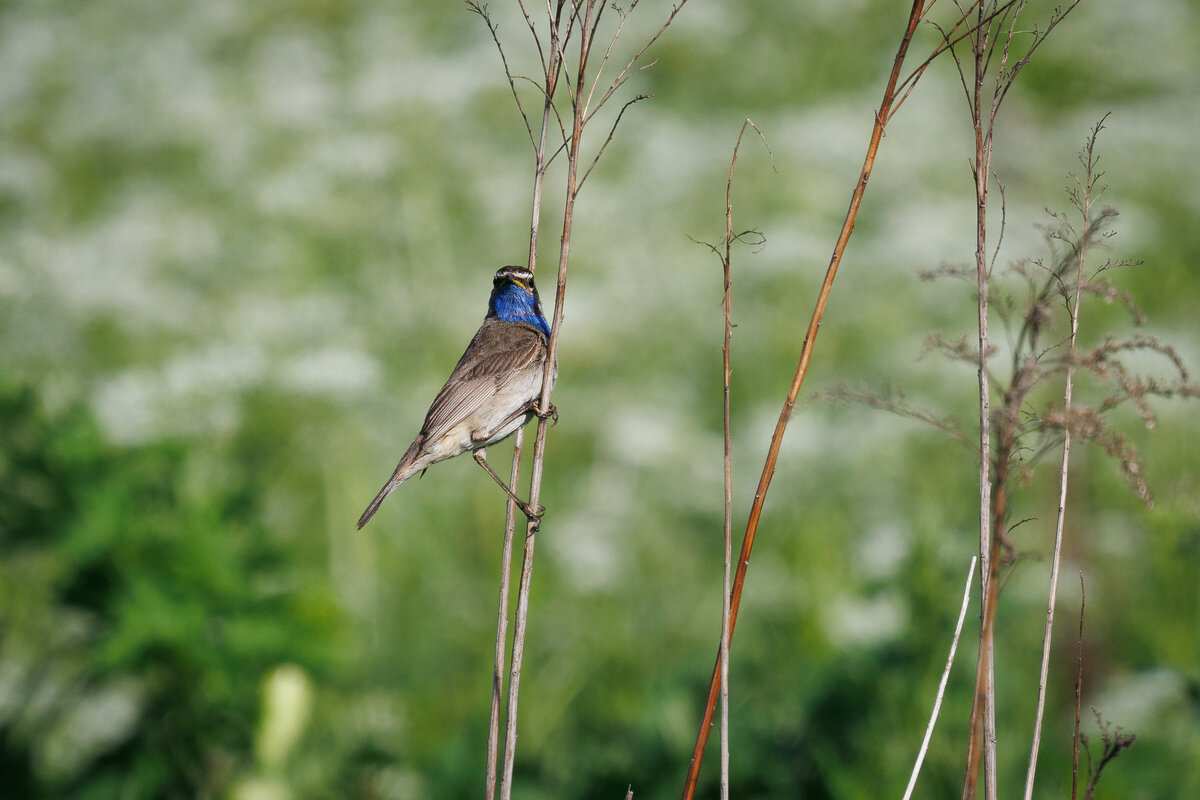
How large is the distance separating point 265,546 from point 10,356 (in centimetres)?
372

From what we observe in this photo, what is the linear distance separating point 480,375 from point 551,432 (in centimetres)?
369

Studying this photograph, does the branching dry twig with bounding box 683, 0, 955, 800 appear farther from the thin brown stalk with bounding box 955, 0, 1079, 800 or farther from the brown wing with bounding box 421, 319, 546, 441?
the brown wing with bounding box 421, 319, 546, 441

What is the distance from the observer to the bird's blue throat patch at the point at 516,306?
3288 mm

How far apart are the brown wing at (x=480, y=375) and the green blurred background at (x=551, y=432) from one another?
124 centimetres

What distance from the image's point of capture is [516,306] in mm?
3346

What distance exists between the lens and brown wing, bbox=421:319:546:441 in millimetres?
2977

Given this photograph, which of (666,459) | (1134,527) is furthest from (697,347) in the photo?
(1134,527)

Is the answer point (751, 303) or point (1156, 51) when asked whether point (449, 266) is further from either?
point (1156, 51)

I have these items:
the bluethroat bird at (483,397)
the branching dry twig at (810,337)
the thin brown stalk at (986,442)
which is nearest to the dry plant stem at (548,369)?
the branching dry twig at (810,337)

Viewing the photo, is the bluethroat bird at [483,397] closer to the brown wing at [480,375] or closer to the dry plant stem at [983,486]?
the brown wing at [480,375]

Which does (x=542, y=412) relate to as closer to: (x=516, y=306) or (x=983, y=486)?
(x=983, y=486)

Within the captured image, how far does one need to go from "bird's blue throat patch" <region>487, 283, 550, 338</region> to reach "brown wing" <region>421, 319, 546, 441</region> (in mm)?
192

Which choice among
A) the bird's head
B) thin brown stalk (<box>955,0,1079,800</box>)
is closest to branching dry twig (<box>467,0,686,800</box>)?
thin brown stalk (<box>955,0,1079,800</box>)

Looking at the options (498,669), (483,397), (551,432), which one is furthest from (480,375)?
(551,432)
